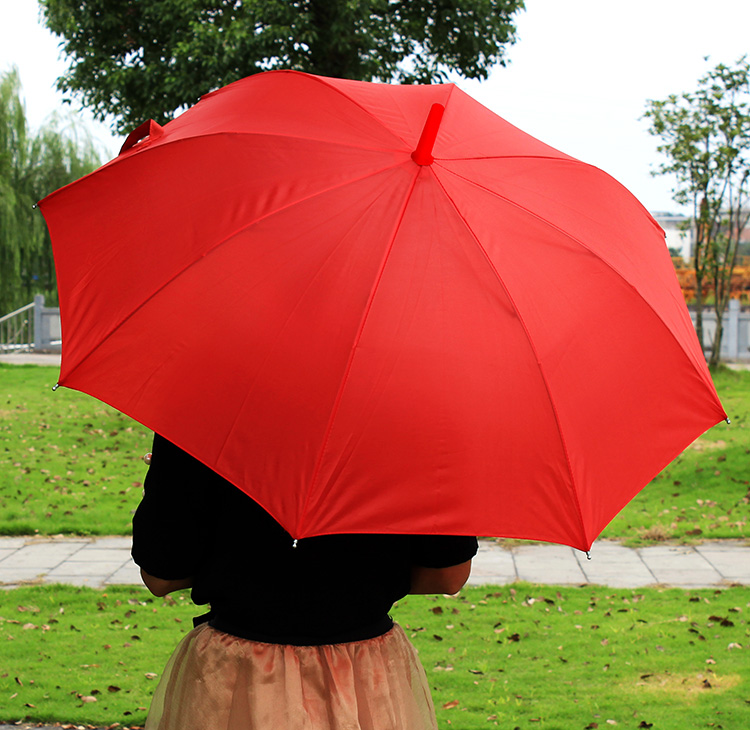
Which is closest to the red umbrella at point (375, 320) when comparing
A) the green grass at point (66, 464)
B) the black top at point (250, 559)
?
the black top at point (250, 559)

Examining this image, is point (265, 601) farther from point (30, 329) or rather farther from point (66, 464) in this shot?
point (30, 329)

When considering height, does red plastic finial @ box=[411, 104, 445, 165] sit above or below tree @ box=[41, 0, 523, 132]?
below

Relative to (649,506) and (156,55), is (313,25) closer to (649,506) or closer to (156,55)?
(156,55)

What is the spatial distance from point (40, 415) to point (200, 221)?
43.3 ft

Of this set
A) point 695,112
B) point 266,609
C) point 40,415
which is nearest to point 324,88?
point 266,609

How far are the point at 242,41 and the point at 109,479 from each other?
5449mm

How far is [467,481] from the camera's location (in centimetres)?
180

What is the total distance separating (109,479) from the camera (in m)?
Answer: 10.9

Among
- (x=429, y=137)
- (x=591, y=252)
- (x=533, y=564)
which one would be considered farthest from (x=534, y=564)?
(x=429, y=137)

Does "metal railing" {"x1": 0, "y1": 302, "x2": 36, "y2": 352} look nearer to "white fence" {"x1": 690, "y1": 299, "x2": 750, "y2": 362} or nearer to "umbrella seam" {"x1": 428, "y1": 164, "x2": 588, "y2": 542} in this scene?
"white fence" {"x1": 690, "y1": 299, "x2": 750, "y2": 362}

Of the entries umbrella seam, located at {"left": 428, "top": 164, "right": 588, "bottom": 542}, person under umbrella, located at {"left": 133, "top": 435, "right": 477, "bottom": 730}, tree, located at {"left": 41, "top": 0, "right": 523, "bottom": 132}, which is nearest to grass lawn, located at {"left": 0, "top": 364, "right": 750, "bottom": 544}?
tree, located at {"left": 41, "top": 0, "right": 523, "bottom": 132}

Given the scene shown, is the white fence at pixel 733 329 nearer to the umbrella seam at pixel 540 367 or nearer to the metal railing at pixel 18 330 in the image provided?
the metal railing at pixel 18 330

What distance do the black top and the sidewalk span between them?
208 inches

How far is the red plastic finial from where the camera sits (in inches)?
76.8
